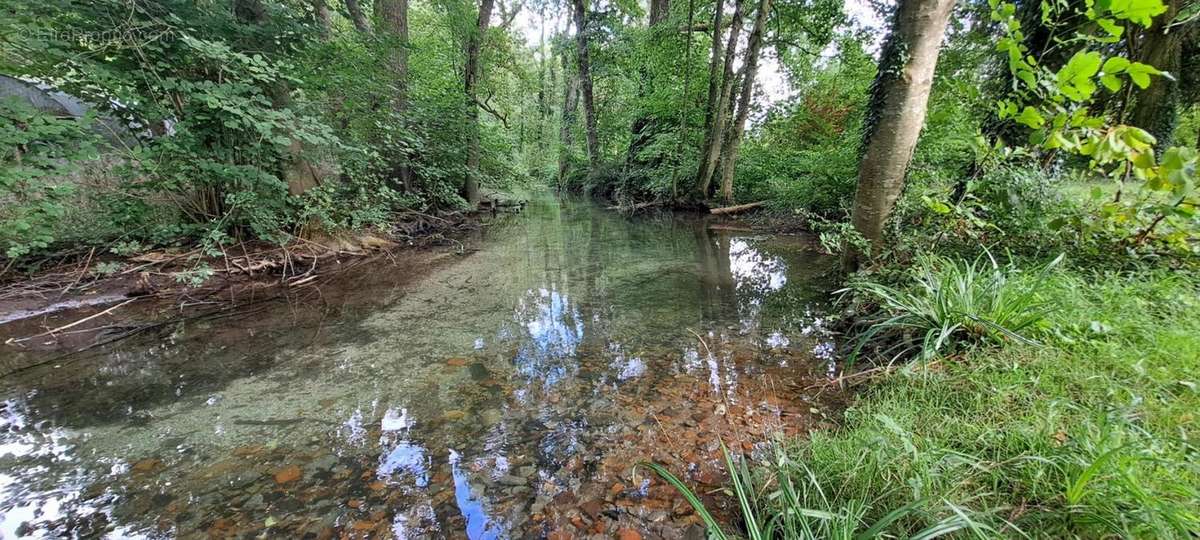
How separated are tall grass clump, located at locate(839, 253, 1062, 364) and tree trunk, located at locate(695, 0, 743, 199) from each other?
289 inches

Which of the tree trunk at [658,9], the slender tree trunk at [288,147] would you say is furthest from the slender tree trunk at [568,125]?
the slender tree trunk at [288,147]

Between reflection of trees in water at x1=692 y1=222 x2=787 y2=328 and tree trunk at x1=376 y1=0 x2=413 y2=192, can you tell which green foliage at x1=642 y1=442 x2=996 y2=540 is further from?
tree trunk at x1=376 y1=0 x2=413 y2=192

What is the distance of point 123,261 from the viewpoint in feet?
14.3

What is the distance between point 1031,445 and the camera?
138 centimetres

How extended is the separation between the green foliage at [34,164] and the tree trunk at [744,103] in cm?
910

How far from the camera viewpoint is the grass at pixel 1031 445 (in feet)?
3.76

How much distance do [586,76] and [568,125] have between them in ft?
21.7

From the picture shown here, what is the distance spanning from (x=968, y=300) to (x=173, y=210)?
23.1 feet

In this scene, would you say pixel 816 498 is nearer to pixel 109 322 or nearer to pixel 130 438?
pixel 130 438

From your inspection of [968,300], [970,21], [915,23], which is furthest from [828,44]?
[968,300]

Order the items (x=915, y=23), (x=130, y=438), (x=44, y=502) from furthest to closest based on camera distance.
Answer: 1. (x=915, y=23)
2. (x=130, y=438)
3. (x=44, y=502)

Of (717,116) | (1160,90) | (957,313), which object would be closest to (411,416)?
(957,313)

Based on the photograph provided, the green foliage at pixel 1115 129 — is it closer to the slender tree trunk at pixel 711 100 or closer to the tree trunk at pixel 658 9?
the slender tree trunk at pixel 711 100

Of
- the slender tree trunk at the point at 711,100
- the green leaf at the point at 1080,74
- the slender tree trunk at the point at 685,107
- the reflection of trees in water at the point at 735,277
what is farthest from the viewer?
the slender tree trunk at the point at 685,107
